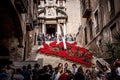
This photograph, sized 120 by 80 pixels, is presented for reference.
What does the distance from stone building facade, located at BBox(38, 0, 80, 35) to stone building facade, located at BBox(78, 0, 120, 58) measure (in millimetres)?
7055

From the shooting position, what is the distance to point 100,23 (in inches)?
854

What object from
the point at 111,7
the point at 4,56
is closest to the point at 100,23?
the point at 111,7

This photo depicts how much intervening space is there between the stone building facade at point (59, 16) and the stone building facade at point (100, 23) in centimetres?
705

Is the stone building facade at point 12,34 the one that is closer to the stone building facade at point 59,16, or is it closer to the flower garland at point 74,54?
the flower garland at point 74,54

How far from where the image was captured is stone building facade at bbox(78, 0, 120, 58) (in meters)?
18.3

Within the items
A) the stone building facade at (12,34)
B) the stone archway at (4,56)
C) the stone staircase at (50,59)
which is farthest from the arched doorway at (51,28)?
the stone archway at (4,56)

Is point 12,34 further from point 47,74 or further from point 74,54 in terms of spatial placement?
point 47,74

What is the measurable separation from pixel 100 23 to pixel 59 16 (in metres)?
14.1

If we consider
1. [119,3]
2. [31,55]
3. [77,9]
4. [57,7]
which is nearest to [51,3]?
[57,7]

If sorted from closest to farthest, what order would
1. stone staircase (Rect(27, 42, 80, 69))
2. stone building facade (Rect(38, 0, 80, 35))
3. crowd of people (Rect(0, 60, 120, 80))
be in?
crowd of people (Rect(0, 60, 120, 80)) < stone staircase (Rect(27, 42, 80, 69)) < stone building facade (Rect(38, 0, 80, 35))

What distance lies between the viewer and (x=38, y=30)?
115ft

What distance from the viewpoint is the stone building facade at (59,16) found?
35250 millimetres

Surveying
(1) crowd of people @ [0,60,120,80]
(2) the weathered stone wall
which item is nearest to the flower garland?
(1) crowd of people @ [0,60,120,80]

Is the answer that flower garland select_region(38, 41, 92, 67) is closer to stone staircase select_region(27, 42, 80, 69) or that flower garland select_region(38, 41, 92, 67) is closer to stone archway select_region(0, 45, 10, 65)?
stone staircase select_region(27, 42, 80, 69)
